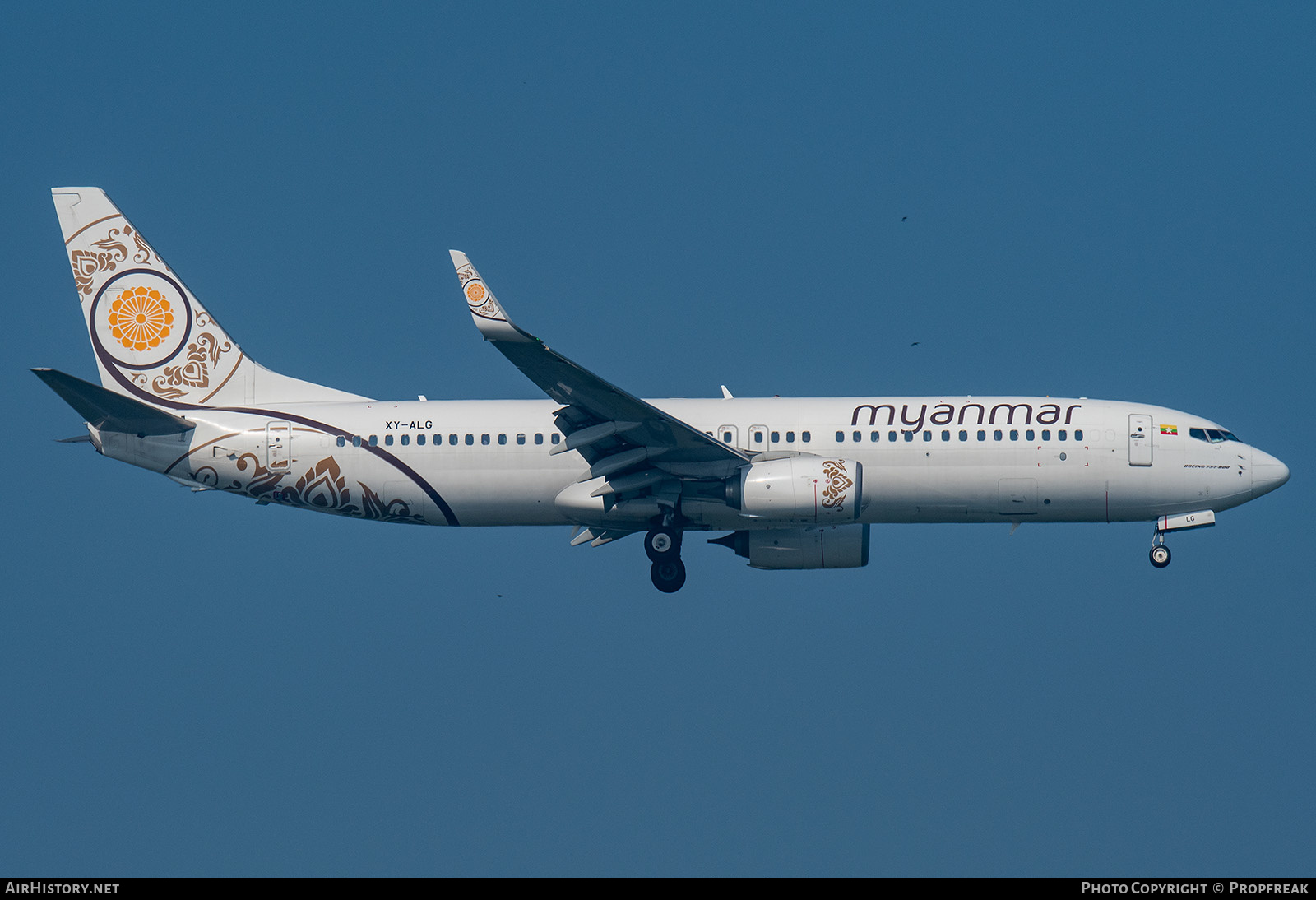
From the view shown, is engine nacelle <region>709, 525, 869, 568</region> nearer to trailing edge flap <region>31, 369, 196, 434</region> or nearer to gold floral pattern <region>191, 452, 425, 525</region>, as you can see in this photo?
gold floral pattern <region>191, 452, 425, 525</region>

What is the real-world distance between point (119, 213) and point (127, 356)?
4.30m

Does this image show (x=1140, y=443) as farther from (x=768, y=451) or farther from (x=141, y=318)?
(x=141, y=318)

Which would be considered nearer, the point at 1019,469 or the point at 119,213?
the point at 1019,469

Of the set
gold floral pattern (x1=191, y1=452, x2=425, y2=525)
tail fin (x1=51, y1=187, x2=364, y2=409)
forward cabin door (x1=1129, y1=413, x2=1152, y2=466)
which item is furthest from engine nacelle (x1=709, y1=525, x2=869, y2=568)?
tail fin (x1=51, y1=187, x2=364, y2=409)

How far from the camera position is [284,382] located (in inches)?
1708

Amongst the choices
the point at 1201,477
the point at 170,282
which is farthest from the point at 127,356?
the point at 1201,477

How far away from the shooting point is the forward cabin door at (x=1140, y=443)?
40.0 metres

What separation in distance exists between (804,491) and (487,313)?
29.4 ft

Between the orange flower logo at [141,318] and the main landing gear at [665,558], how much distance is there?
14.9 meters

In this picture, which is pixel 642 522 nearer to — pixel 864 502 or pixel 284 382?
pixel 864 502

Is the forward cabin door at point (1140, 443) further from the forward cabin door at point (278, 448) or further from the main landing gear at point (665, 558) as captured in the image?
the forward cabin door at point (278, 448)
